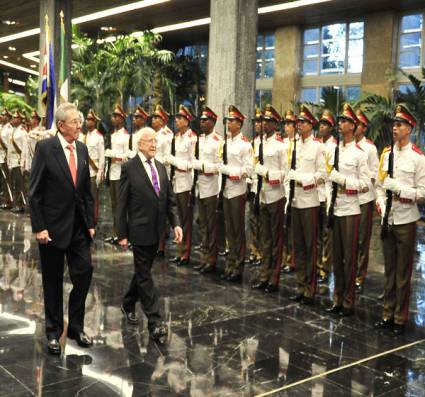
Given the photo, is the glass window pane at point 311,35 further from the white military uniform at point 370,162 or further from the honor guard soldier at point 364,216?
the white military uniform at point 370,162

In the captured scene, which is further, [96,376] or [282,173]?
[282,173]

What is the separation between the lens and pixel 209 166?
6484 mm

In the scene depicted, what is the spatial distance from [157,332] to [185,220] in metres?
2.82

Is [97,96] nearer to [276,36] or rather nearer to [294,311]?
[276,36]

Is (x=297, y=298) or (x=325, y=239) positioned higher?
(x=325, y=239)

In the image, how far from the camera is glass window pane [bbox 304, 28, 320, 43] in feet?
55.4

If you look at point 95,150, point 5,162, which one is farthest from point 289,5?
point 95,150

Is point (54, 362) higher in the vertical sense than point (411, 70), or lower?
lower

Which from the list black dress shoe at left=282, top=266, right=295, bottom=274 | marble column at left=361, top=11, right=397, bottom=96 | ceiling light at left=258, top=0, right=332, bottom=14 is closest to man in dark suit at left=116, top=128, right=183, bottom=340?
black dress shoe at left=282, top=266, right=295, bottom=274

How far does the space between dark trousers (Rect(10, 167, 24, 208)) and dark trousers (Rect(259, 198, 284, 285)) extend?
20.8ft

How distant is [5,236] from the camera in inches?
326

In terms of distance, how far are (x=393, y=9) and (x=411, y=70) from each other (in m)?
1.57

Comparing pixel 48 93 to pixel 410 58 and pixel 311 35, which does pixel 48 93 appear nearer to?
pixel 410 58

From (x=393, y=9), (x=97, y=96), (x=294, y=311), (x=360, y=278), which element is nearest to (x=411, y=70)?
(x=393, y=9)
